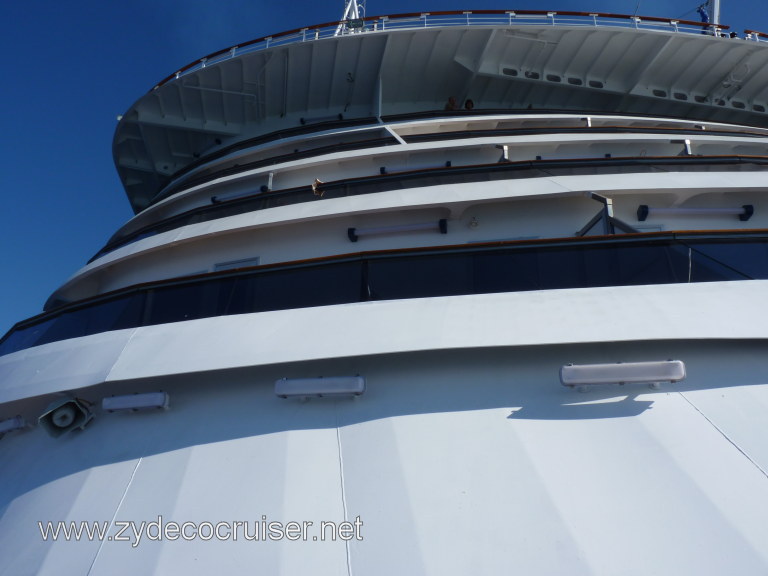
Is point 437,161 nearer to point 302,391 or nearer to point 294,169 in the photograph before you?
point 294,169

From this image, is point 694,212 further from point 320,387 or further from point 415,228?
point 320,387

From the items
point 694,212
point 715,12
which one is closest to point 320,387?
point 694,212

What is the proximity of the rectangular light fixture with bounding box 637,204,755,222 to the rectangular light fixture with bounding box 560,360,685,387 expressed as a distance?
→ 335cm

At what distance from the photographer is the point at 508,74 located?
419 inches

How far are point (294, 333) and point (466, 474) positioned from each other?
1688mm

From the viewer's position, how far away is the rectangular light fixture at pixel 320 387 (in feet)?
11.0

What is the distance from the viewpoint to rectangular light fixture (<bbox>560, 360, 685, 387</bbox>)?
3020 mm

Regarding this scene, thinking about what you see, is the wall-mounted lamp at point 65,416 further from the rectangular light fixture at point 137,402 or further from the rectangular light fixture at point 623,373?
the rectangular light fixture at point 623,373

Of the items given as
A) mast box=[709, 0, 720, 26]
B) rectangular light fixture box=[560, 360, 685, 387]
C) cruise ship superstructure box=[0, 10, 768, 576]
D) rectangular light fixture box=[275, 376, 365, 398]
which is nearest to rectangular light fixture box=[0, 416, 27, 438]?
cruise ship superstructure box=[0, 10, 768, 576]

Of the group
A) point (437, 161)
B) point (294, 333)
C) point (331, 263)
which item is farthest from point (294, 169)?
point (294, 333)

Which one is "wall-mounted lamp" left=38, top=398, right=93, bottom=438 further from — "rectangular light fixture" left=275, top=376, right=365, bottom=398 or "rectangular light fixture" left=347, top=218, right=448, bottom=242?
"rectangular light fixture" left=347, top=218, right=448, bottom=242

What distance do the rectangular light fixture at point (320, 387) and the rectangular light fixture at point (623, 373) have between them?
147 centimetres

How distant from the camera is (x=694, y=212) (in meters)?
5.70

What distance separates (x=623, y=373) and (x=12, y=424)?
5225 millimetres
